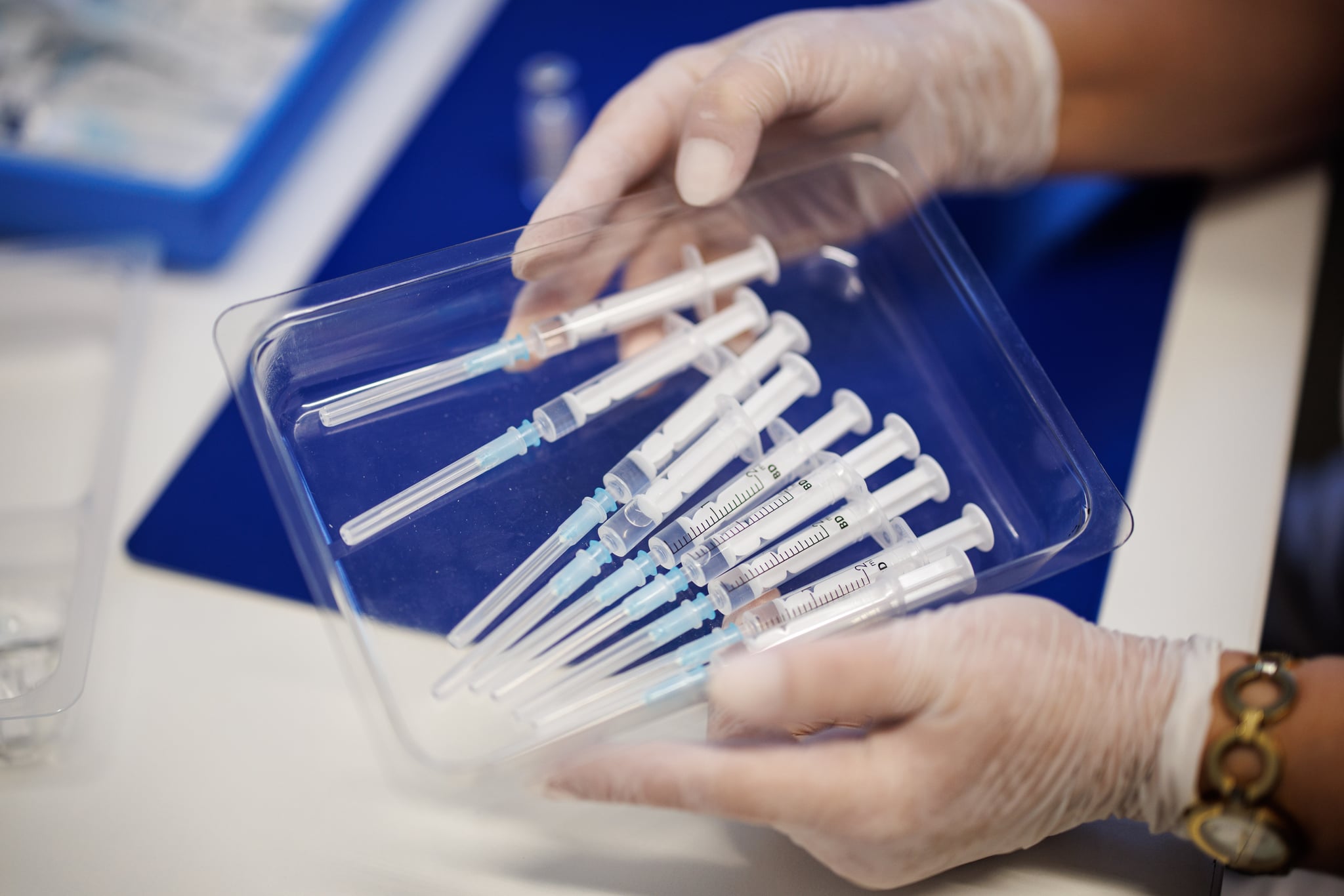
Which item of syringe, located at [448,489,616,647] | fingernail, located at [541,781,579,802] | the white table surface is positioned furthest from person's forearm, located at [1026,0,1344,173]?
fingernail, located at [541,781,579,802]

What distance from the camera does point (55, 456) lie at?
52.2 inches

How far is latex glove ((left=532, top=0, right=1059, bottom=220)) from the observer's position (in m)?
1.17

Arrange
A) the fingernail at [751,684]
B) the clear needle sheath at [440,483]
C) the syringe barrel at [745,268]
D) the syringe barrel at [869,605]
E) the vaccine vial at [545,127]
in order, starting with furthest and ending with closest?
the vaccine vial at [545,127] → the syringe barrel at [745,268] → the clear needle sheath at [440,483] → the syringe barrel at [869,605] → the fingernail at [751,684]

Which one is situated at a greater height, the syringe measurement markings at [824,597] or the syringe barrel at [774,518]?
the syringe barrel at [774,518]

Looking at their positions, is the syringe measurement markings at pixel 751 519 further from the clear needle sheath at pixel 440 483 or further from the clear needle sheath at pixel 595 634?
the clear needle sheath at pixel 440 483

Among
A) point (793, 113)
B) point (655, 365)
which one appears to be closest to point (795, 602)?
point (655, 365)

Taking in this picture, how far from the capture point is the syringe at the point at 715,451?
1.01 meters

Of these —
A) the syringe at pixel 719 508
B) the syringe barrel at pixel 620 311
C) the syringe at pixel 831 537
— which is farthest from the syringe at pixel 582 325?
the syringe at pixel 831 537

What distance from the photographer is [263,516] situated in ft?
4.21

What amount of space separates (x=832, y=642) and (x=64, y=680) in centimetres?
79

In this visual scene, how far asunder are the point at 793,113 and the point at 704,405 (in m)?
0.45

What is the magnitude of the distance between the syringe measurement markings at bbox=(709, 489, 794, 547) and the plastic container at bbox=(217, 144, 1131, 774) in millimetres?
65

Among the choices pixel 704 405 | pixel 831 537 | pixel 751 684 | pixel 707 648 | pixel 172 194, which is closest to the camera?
pixel 751 684

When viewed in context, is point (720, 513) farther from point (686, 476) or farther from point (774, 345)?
point (774, 345)
